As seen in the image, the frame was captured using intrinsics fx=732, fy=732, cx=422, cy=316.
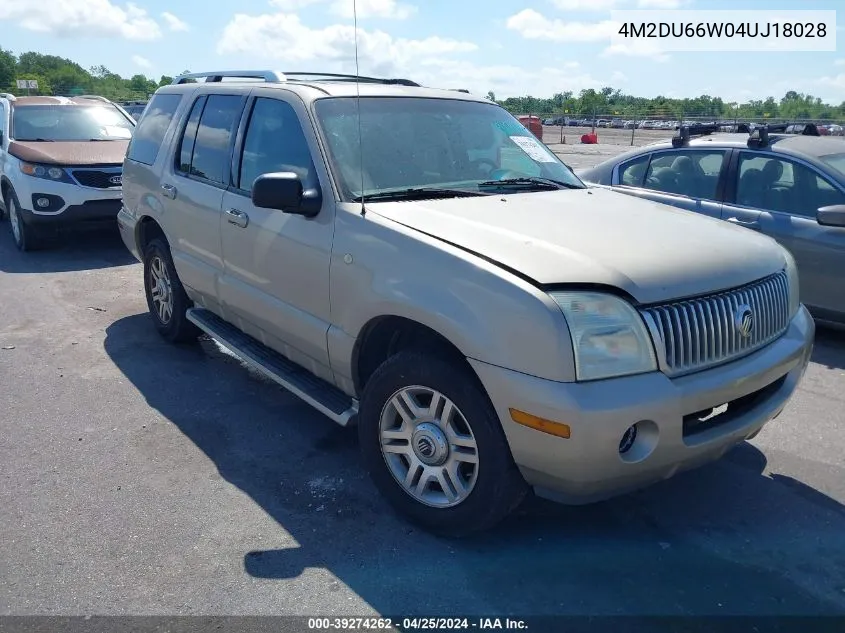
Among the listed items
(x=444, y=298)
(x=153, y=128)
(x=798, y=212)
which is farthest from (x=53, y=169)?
(x=798, y=212)

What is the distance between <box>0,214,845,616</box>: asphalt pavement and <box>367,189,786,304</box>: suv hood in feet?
3.73

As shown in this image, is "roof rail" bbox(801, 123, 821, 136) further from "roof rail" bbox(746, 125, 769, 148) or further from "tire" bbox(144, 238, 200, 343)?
"tire" bbox(144, 238, 200, 343)

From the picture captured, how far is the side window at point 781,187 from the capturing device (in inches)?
224

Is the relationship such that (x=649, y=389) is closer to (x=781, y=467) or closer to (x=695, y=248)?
(x=695, y=248)

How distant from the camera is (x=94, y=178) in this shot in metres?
9.02

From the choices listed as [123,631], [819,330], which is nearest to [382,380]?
[123,631]

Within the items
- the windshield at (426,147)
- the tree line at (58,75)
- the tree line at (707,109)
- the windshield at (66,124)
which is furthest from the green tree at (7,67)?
the windshield at (426,147)

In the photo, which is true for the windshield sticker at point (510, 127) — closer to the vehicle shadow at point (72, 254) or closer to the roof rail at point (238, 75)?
the roof rail at point (238, 75)

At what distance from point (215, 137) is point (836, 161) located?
471 centimetres

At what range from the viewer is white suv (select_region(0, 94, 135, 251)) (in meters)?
8.87

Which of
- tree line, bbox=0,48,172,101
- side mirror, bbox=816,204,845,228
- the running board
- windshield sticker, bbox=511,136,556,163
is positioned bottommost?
the running board

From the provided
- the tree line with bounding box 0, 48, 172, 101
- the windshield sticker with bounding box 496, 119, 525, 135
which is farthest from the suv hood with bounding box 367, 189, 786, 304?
the tree line with bounding box 0, 48, 172, 101

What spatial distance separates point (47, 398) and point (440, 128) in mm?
3086

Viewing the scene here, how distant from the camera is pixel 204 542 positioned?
3201 millimetres
